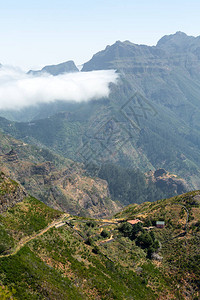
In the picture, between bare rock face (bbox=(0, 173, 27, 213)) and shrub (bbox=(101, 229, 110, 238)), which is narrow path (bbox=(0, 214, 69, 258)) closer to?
bare rock face (bbox=(0, 173, 27, 213))

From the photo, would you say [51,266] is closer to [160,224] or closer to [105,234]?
[105,234]

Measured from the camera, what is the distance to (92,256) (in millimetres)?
82812

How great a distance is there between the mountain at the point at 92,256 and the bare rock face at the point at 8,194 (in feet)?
1.66

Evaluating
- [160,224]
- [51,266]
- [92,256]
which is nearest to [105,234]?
[92,256]

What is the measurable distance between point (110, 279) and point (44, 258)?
64.6ft

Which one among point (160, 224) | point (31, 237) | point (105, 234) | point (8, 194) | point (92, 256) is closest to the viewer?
point (31, 237)

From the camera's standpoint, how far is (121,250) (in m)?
91.9

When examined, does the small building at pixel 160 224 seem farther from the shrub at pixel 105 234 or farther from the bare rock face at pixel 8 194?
the bare rock face at pixel 8 194

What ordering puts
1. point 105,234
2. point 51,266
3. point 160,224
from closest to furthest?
point 51,266 → point 105,234 → point 160,224

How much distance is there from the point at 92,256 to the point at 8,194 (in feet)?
115

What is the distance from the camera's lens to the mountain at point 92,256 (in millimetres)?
63656

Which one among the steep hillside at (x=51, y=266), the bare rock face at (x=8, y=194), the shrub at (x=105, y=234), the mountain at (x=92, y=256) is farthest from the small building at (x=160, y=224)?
the bare rock face at (x=8, y=194)

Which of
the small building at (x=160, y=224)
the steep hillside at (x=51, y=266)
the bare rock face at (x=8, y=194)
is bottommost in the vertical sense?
the small building at (x=160, y=224)

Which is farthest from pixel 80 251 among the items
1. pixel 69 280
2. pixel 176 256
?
pixel 176 256
